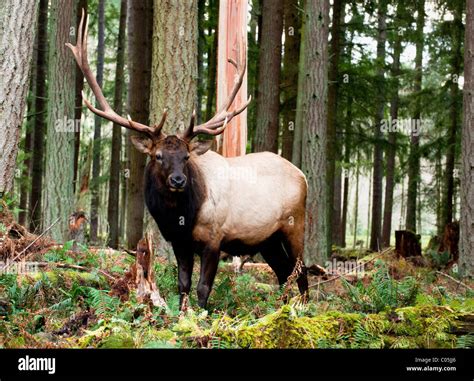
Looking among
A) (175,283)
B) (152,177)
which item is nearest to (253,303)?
(175,283)

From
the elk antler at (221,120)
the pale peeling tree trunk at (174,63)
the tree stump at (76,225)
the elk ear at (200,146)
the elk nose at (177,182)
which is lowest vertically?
the tree stump at (76,225)

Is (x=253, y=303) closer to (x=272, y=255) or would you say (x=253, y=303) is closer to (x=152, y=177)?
(x=272, y=255)

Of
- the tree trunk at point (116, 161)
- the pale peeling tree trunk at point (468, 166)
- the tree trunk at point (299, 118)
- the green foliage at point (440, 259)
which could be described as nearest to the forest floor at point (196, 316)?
the pale peeling tree trunk at point (468, 166)

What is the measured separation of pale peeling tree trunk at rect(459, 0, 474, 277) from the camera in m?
11.5

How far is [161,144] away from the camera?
7777 mm

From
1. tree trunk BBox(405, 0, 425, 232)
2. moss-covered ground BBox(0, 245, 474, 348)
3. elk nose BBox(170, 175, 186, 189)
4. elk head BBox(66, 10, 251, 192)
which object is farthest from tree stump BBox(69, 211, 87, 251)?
tree trunk BBox(405, 0, 425, 232)

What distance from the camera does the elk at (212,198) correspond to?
25.5 ft

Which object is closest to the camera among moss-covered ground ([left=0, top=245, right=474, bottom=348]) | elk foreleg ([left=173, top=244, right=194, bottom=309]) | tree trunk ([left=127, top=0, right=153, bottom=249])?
moss-covered ground ([left=0, top=245, right=474, bottom=348])

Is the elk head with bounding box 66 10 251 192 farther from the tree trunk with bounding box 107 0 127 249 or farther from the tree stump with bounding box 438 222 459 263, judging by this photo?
the tree trunk with bounding box 107 0 127 249

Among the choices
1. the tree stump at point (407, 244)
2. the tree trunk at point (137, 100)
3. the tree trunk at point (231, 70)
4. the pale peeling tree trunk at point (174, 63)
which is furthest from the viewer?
the tree stump at point (407, 244)

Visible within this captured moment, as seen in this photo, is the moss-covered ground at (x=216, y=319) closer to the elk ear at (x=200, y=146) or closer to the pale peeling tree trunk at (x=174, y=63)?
the elk ear at (x=200, y=146)

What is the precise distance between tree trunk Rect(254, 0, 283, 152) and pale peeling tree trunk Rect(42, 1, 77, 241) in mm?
4303

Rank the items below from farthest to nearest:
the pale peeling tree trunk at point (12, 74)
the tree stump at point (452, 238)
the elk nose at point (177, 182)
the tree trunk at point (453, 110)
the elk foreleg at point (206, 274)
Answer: the tree trunk at point (453, 110) → the tree stump at point (452, 238) → the pale peeling tree trunk at point (12, 74) → the elk foreleg at point (206, 274) → the elk nose at point (177, 182)

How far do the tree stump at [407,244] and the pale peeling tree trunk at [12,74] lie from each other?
1044 cm
